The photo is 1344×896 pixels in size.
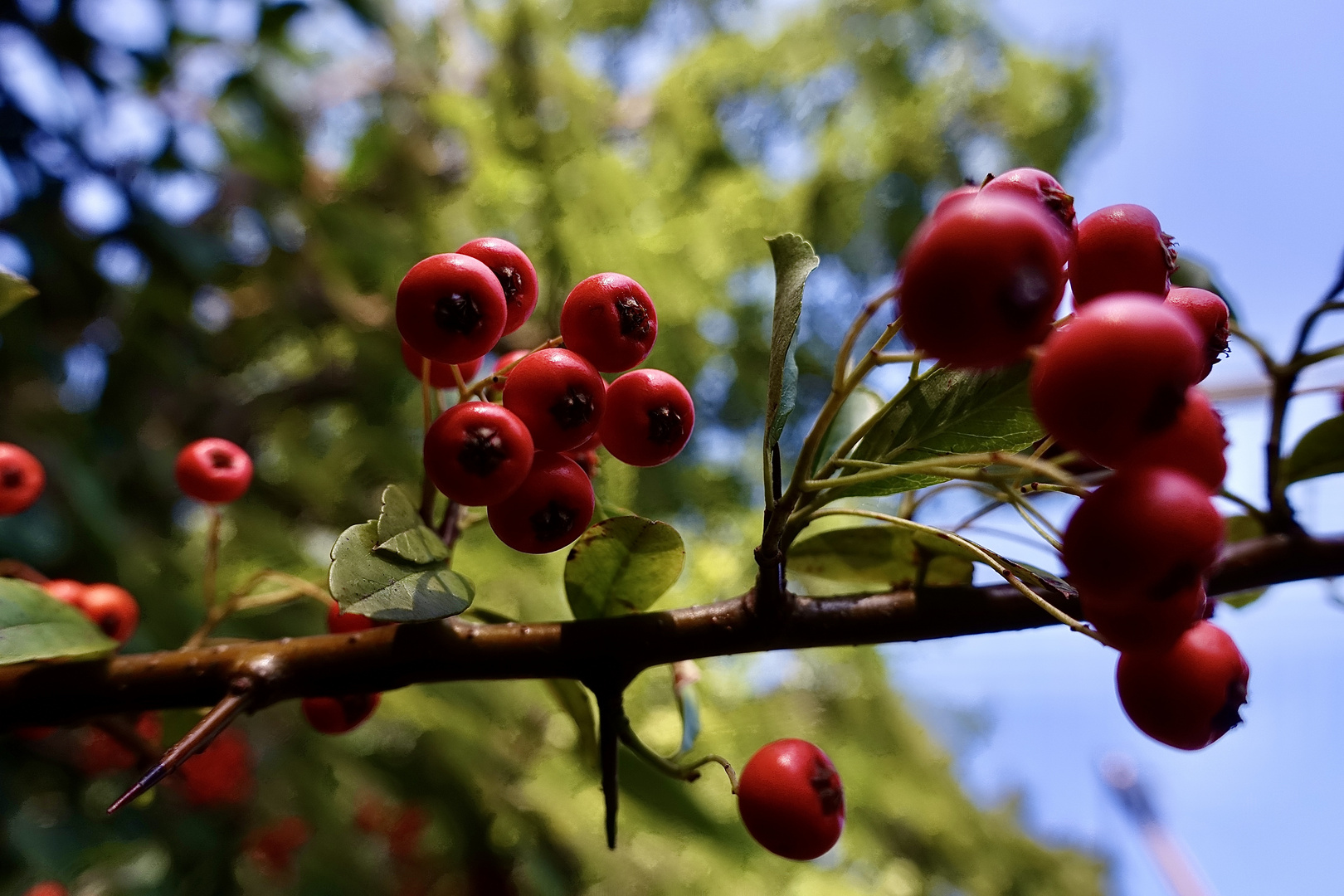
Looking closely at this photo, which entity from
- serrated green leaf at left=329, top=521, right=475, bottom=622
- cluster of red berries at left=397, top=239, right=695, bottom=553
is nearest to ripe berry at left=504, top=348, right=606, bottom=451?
cluster of red berries at left=397, top=239, right=695, bottom=553

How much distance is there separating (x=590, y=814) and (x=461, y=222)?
7.28 feet

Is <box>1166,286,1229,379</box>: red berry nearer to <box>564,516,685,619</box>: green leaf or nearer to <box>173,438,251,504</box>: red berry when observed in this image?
<box>564,516,685,619</box>: green leaf

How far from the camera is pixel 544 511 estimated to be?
1.72 feet

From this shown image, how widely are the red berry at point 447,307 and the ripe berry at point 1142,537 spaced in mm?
381

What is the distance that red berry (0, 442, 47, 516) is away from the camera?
0.73 metres

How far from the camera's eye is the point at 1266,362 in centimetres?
57

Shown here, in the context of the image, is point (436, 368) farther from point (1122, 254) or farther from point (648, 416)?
point (1122, 254)

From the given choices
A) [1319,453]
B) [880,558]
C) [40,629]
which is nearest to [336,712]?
[40,629]

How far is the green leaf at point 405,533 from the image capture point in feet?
1.63

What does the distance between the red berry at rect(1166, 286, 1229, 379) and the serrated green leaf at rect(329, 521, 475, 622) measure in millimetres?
474

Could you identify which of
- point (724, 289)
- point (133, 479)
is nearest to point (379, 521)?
point (133, 479)

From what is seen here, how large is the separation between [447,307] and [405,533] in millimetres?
153

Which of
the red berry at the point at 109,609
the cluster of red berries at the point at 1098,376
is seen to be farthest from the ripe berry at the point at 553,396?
the red berry at the point at 109,609

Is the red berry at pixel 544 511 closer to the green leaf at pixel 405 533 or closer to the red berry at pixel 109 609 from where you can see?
the green leaf at pixel 405 533
